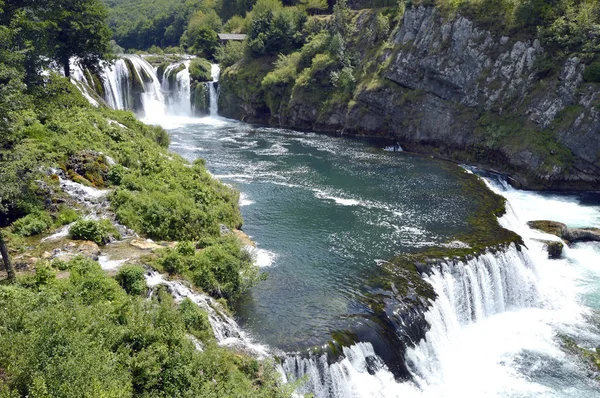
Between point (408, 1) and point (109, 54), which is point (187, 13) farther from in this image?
point (109, 54)

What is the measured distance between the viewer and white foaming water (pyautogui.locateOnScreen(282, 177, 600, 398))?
19250mm

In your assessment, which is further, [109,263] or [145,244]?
[145,244]

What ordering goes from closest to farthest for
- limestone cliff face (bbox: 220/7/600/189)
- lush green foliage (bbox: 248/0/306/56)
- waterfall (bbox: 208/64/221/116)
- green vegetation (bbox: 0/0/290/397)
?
green vegetation (bbox: 0/0/290/397) → limestone cliff face (bbox: 220/7/600/189) → lush green foliage (bbox: 248/0/306/56) → waterfall (bbox: 208/64/221/116)

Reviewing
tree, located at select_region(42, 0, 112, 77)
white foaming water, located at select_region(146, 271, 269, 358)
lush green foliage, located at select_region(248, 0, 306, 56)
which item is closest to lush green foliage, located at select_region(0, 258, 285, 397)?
white foaming water, located at select_region(146, 271, 269, 358)

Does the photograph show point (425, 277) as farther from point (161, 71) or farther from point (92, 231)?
point (161, 71)

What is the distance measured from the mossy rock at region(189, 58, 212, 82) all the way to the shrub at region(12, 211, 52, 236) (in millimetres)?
61320

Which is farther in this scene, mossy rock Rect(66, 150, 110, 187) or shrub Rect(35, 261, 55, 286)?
mossy rock Rect(66, 150, 110, 187)

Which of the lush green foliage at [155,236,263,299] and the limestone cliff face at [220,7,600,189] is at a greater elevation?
the limestone cliff face at [220,7,600,189]

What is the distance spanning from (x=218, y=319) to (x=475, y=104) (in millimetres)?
42892

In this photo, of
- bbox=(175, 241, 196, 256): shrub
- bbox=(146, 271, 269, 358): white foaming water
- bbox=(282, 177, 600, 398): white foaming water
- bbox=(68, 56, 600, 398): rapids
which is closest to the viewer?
bbox=(146, 271, 269, 358): white foaming water

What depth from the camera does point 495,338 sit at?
2438 centimetres

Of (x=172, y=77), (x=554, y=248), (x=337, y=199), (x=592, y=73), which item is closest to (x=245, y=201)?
(x=337, y=199)

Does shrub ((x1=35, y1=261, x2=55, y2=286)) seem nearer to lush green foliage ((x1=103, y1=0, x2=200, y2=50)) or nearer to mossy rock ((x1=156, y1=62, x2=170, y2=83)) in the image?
mossy rock ((x1=156, y1=62, x2=170, y2=83))

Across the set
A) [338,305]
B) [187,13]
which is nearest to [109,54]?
[338,305]
